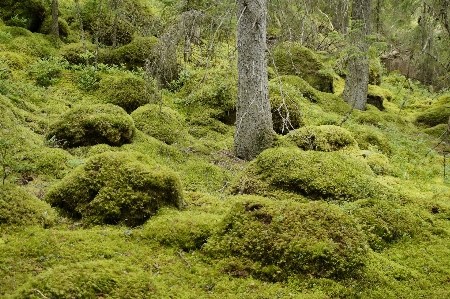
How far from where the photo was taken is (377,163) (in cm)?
780

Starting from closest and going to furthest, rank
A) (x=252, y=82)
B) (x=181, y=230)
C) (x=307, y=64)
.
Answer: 1. (x=181, y=230)
2. (x=252, y=82)
3. (x=307, y=64)

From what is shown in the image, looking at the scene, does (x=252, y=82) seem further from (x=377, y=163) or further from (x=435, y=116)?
(x=435, y=116)

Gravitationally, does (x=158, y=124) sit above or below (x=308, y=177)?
below

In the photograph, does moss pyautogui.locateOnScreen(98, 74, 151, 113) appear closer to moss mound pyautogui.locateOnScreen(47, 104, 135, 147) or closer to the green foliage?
the green foliage

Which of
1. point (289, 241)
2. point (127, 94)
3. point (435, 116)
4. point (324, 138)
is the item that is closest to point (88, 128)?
point (127, 94)

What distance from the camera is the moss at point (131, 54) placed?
12.9m

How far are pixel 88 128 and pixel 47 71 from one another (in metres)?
4.68

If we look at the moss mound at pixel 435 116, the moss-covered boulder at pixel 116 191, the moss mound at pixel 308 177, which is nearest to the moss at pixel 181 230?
the moss-covered boulder at pixel 116 191

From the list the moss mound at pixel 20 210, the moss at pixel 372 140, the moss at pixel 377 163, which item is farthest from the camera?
the moss at pixel 372 140

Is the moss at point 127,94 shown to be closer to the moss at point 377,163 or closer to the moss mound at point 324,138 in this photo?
the moss mound at point 324,138

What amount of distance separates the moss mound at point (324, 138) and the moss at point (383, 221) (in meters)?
2.82

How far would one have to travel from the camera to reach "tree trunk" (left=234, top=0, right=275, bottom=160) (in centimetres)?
733

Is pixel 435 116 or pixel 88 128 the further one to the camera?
pixel 435 116

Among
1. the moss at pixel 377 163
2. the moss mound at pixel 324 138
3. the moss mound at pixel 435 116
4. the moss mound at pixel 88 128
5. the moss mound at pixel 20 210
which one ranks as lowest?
the moss mound at pixel 20 210
